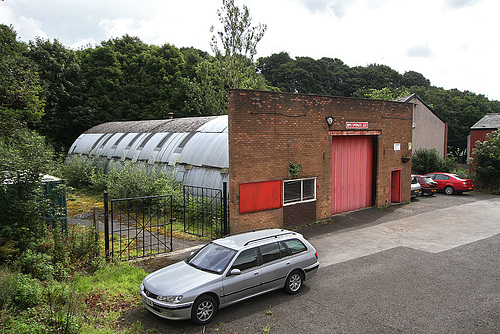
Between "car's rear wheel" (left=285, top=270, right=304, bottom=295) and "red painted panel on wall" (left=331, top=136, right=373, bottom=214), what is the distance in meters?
8.86

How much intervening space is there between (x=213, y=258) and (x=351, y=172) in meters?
11.5

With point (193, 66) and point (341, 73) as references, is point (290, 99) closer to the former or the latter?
point (193, 66)

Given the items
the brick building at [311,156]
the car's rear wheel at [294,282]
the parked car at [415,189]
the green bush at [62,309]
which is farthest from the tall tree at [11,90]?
the parked car at [415,189]

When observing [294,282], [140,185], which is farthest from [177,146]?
[294,282]

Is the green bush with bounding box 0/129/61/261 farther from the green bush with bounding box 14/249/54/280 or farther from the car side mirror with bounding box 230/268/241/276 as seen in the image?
the car side mirror with bounding box 230/268/241/276

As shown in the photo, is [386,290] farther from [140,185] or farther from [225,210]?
[140,185]

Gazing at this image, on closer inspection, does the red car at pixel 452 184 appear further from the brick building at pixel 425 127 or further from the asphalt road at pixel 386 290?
the brick building at pixel 425 127

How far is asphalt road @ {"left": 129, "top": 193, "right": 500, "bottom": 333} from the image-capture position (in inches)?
274

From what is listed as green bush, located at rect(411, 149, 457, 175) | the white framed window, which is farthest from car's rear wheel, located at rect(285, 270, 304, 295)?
green bush, located at rect(411, 149, 457, 175)

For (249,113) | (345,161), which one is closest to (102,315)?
(249,113)

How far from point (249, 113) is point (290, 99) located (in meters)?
2.18

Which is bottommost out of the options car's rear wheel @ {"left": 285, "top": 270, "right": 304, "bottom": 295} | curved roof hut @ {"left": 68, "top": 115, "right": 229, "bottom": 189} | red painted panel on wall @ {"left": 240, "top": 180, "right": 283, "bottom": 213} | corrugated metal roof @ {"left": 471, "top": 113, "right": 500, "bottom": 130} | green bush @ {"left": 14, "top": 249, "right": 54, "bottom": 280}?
car's rear wheel @ {"left": 285, "top": 270, "right": 304, "bottom": 295}

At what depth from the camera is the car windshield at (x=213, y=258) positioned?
24.8 ft

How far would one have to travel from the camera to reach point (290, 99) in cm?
1422
